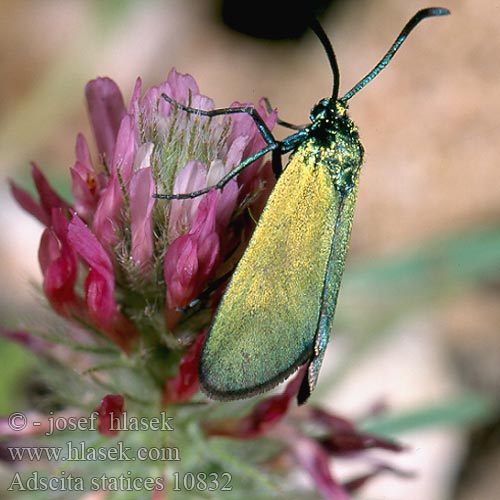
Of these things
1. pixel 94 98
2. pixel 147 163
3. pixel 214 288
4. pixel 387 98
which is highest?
pixel 387 98

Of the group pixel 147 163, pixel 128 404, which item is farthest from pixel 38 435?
pixel 147 163

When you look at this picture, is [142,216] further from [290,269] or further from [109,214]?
[290,269]

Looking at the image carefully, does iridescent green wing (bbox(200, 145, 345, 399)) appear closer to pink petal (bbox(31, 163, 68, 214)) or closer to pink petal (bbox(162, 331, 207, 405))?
pink petal (bbox(162, 331, 207, 405))

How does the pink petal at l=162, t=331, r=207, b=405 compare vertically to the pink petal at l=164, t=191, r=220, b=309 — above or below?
below

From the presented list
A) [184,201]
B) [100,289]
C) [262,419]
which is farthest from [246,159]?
[262,419]

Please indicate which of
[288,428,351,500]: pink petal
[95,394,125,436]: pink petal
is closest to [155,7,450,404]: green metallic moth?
[95,394,125,436]: pink petal

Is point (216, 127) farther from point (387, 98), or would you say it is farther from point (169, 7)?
point (169, 7)

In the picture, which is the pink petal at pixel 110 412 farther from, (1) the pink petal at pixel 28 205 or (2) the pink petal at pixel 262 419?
(1) the pink petal at pixel 28 205
